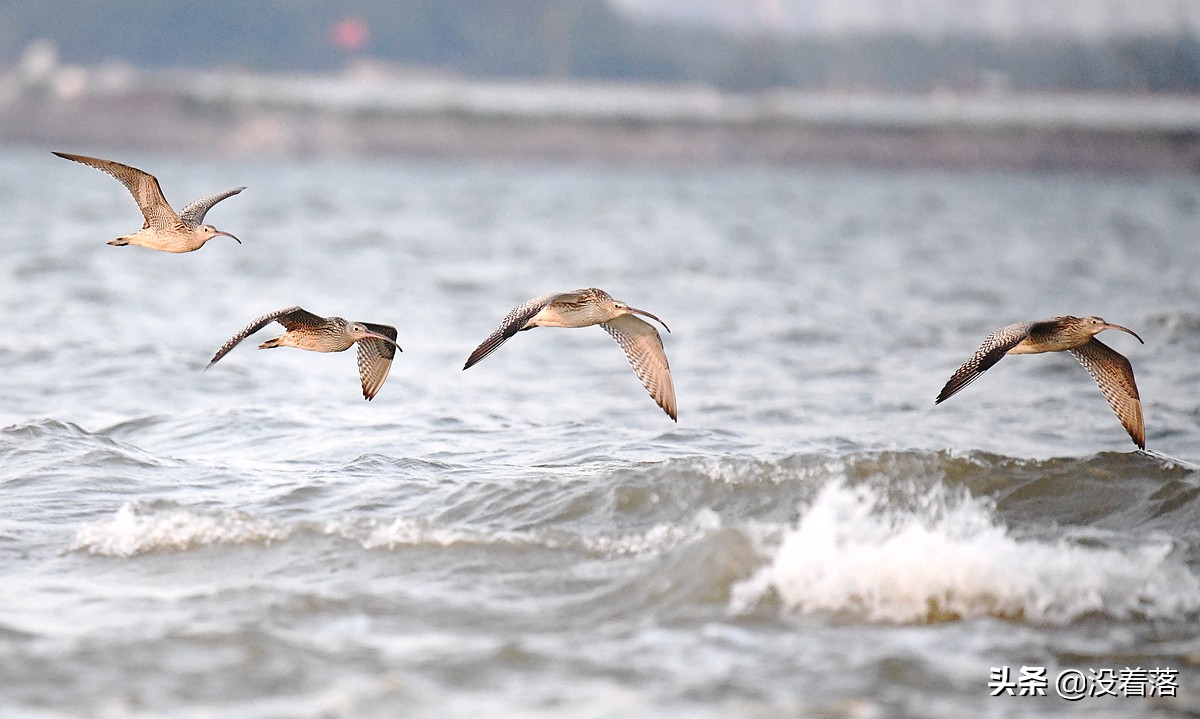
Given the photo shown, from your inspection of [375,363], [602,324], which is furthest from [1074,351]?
[375,363]

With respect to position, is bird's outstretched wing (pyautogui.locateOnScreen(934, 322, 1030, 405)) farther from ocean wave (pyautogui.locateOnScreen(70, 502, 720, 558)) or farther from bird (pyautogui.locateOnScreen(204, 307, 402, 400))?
bird (pyautogui.locateOnScreen(204, 307, 402, 400))

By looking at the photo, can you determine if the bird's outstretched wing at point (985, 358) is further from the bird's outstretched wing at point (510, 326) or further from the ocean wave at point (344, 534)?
the bird's outstretched wing at point (510, 326)

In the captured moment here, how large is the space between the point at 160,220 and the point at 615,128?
276 feet

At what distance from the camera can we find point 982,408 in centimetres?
1268

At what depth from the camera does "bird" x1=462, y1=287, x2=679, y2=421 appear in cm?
830

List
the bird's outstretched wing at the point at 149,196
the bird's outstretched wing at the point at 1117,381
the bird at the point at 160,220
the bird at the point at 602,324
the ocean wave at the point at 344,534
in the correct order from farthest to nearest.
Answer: the bird's outstretched wing at the point at 1117,381 < the bird at the point at 160,220 < the bird's outstretched wing at the point at 149,196 < the bird at the point at 602,324 < the ocean wave at the point at 344,534

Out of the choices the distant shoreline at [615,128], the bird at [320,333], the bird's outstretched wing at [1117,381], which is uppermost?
the distant shoreline at [615,128]

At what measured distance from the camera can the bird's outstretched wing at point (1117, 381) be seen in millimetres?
10148

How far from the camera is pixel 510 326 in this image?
322 inches

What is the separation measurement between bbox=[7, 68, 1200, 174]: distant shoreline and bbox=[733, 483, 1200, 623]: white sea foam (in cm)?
8254

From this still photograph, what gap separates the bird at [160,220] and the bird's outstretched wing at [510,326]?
190 centimetres

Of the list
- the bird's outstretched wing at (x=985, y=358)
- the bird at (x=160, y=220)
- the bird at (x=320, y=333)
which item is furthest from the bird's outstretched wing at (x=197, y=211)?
the bird's outstretched wing at (x=985, y=358)

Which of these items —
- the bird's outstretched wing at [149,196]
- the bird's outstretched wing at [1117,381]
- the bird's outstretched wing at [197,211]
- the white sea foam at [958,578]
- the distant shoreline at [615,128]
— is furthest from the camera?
the distant shoreline at [615,128]

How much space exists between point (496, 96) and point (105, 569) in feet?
292
